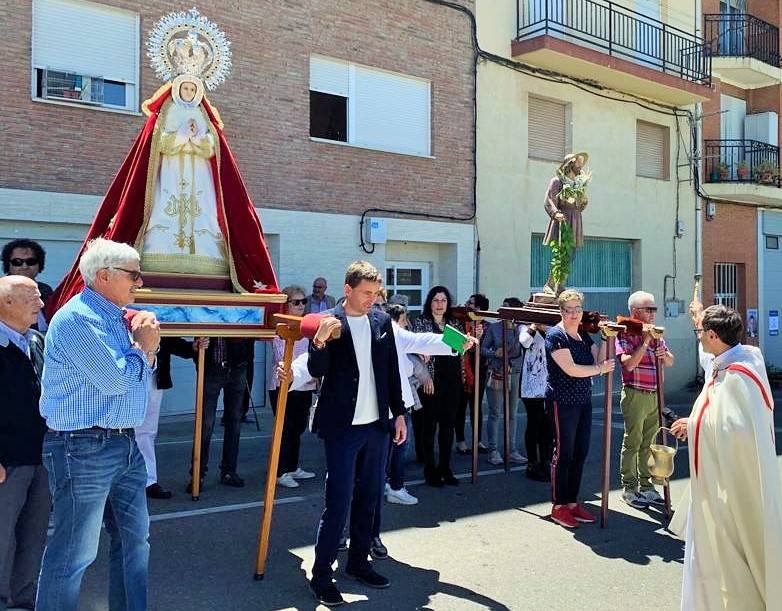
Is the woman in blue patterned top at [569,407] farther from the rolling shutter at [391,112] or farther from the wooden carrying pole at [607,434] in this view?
the rolling shutter at [391,112]

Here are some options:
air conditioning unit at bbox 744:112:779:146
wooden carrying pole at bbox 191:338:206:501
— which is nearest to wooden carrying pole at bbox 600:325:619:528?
wooden carrying pole at bbox 191:338:206:501

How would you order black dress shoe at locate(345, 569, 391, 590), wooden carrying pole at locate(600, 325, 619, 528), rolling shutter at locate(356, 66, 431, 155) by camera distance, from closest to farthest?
black dress shoe at locate(345, 569, 391, 590)
wooden carrying pole at locate(600, 325, 619, 528)
rolling shutter at locate(356, 66, 431, 155)

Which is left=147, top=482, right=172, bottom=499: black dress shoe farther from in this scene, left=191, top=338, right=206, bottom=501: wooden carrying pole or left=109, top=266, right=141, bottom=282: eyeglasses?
left=109, top=266, right=141, bottom=282: eyeglasses

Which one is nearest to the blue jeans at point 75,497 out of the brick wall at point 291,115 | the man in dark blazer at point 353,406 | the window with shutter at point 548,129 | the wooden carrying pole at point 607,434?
the man in dark blazer at point 353,406

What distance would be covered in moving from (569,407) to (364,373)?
7.43 feet

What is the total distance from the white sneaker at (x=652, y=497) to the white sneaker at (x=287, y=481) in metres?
3.09

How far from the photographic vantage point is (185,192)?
5801 millimetres

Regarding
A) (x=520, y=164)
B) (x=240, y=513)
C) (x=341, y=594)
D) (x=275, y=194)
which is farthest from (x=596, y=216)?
(x=341, y=594)

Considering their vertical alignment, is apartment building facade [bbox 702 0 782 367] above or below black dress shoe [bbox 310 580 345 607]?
above

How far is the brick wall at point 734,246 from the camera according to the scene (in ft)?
59.2

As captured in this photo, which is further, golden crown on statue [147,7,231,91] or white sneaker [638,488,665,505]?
white sneaker [638,488,665,505]

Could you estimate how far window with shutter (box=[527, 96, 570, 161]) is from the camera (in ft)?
49.5

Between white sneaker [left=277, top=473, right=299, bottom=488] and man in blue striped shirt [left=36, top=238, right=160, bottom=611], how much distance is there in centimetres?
381

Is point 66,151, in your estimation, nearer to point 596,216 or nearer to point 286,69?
point 286,69
